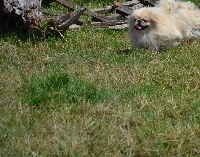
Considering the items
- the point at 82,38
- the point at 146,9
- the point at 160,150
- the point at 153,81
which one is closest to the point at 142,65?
the point at 153,81

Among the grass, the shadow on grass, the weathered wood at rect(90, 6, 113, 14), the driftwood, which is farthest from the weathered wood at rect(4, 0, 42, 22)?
the weathered wood at rect(90, 6, 113, 14)

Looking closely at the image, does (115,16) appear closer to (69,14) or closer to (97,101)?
(69,14)

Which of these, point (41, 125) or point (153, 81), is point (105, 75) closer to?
point (153, 81)

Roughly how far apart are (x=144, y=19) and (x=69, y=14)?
155cm

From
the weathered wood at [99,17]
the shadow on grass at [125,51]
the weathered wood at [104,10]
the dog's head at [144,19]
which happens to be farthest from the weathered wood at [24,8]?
the weathered wood at [104,10]

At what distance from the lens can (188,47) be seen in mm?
8664

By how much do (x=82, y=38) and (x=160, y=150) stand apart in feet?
15.8

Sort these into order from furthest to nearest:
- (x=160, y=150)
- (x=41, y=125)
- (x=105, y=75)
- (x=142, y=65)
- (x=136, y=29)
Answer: (x=136, y=29) → (x=142, y=65) → (x=105, y=75) → (x=41, y=125) → (x=160, y=150)

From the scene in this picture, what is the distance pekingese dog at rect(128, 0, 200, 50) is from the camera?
8.43 m

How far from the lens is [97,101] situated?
6012mm

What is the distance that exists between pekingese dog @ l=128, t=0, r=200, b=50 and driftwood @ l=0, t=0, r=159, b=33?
1.20 metres

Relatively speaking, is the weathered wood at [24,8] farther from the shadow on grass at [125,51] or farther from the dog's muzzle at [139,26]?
the dog's muzzle at [139,26]

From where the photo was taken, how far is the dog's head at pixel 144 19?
330 inches

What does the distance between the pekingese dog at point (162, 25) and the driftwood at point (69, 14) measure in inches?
47.2
